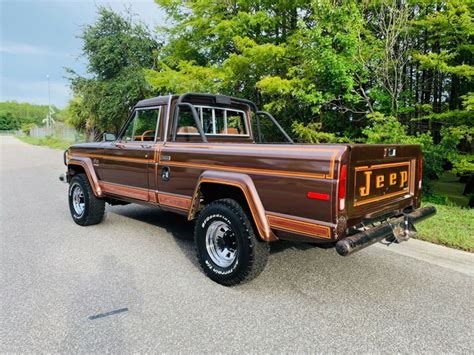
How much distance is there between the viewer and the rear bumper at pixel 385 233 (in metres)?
3.01

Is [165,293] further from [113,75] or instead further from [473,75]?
[113,75]

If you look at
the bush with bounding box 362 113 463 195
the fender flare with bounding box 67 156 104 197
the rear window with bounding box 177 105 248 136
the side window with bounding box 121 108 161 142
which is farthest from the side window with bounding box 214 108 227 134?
the bush with bounding box 362 113 463 195

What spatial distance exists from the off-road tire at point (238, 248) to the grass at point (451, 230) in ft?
8.74

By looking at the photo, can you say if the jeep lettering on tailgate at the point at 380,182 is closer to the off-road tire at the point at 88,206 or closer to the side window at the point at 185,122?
the side window at the point at 185,122

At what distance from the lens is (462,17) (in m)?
7.00

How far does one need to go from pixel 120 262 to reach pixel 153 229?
154 centimetres

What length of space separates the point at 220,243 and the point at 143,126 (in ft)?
7.31

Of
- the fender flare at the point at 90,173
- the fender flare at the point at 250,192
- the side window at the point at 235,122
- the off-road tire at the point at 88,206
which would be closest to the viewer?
the fender flare at the point at 250,192

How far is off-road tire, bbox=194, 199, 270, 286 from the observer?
3.59 meters

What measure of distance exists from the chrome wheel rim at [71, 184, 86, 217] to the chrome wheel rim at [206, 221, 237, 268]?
3.17m

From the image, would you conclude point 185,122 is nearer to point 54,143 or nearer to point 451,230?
point 451,230

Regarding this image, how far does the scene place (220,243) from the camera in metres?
4.05

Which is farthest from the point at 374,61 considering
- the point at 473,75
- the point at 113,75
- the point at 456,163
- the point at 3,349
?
the point at 113,75

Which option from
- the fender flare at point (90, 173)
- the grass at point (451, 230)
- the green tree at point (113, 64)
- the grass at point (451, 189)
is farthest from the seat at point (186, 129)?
the green tree at point (113, 64)
